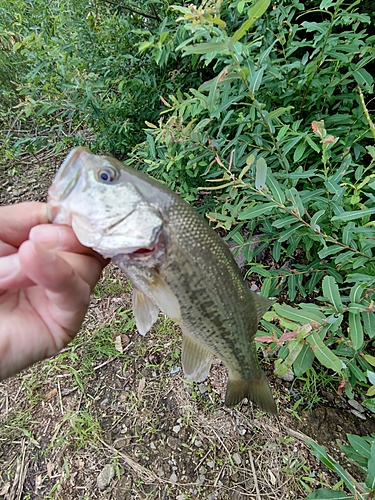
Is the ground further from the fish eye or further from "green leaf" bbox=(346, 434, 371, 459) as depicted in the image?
the fish eye

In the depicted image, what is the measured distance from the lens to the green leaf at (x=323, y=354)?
1.49 m

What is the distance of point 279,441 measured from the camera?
8.82ft

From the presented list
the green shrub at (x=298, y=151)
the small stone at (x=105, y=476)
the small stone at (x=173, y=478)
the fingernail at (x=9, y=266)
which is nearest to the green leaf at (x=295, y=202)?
the green shrub at (x=298, y=151)

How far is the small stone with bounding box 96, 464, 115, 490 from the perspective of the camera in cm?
260

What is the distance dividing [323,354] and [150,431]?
181 cm

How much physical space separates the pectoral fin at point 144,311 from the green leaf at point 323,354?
0.69 meters

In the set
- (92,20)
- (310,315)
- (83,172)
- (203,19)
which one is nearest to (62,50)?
(92,20)

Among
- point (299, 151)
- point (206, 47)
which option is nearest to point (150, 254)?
point (206, 47)

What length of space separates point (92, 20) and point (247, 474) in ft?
12.3

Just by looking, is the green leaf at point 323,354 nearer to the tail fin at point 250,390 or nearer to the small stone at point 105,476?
the tail fin at point 250,390

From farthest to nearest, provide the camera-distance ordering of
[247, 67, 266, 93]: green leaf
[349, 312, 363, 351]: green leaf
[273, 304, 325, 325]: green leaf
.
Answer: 1. [247, 67, 266, 93]: green leaf
2. [349, 312, 363, 351]: green leaf
3. [273, 304, 325, 325]: green leaf

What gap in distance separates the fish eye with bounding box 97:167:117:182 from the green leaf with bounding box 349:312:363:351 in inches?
50.4

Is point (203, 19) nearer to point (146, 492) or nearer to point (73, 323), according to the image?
point (73, 323)

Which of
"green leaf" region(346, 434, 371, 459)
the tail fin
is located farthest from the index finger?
"green leaf" region(346, 434, 371, 459)
